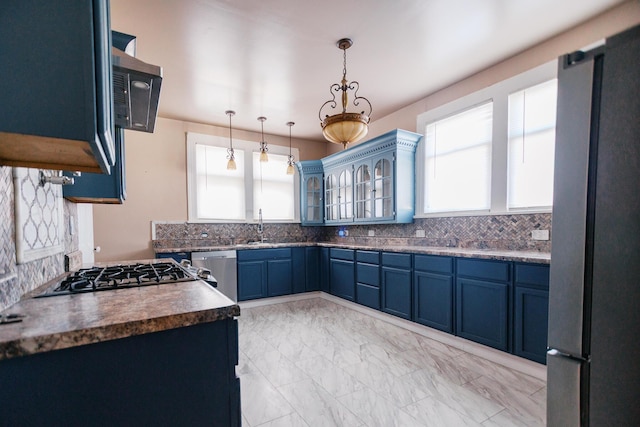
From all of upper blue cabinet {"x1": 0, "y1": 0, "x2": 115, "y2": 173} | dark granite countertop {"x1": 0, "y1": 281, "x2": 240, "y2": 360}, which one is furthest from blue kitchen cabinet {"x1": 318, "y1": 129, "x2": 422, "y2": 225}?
upper blue cabinet {"x1": 0, "y1": 0, "x2": 115, "y2": 173}

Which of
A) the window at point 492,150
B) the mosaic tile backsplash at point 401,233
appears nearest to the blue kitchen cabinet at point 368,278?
the mosaic tile backsplash at point 401,233

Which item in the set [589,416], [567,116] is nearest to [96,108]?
[567,116]

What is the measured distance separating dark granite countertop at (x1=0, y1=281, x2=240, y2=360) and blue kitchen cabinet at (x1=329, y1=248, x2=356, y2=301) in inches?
120

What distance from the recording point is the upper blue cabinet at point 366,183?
146 inches

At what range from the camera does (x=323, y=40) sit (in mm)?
2559

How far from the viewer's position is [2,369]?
0.67m

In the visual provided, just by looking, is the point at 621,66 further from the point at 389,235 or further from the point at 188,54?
the point at 389,235

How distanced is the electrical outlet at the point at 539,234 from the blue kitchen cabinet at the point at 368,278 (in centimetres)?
159

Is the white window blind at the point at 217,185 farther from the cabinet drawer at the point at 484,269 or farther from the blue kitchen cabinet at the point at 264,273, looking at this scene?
the cabinet drawer at the point at 484,269

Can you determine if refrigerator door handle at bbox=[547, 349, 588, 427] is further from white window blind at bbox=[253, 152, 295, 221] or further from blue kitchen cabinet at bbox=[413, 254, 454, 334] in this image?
white window blind at bbox=[253, 152, 295, 221]

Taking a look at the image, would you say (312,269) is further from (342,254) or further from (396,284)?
(396,284)

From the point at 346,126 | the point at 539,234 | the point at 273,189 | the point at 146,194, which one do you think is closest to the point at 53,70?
the point at 346,126

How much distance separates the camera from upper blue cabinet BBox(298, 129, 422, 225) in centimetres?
370

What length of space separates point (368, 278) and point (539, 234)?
190cm
